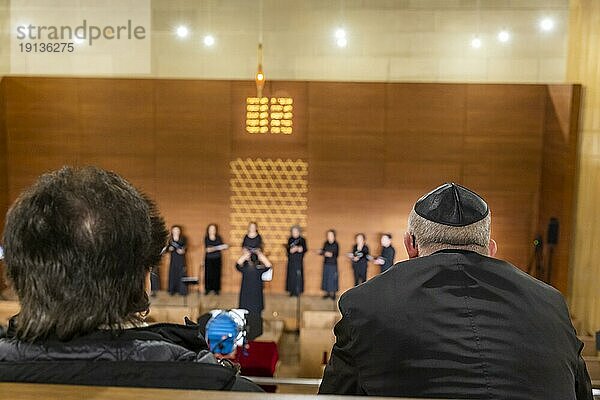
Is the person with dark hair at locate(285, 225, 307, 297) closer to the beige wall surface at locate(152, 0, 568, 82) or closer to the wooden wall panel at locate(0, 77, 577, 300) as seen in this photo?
the wooden wall panel at locate(0, 77, 577, 300)

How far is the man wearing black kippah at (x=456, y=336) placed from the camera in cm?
177

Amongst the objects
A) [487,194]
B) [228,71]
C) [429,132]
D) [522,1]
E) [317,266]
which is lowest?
[317,266]

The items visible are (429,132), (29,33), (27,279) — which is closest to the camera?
(27,279)

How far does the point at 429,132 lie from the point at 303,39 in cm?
199

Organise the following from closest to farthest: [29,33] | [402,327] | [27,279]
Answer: [27,279] → [402,327] → [29,33]

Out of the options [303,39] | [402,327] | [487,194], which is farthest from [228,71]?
[402,327]

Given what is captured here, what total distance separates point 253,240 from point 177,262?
1009 mm

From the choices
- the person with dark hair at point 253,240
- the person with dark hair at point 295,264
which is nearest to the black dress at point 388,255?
the person with dark hair at point 295,264

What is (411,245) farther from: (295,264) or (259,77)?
(295,264)

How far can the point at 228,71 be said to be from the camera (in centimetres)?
975

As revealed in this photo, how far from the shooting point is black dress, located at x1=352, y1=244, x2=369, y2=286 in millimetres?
10078

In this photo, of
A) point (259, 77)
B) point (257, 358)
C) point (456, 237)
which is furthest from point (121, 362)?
point (259, 77)

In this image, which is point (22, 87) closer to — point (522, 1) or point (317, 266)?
point (317, 266)

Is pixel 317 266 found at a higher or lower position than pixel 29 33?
lower
